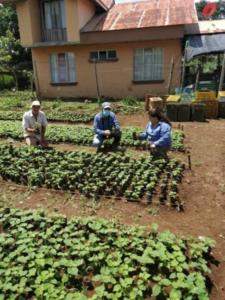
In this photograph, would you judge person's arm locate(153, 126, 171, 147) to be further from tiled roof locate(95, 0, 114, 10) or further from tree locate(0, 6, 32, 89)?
tree locate(0, 6, 32, 89)

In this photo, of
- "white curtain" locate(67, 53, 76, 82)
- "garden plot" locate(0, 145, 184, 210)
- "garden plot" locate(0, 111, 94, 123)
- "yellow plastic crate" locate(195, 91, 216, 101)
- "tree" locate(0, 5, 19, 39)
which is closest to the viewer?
"garden plot" locate(0, 145, 184, 210)

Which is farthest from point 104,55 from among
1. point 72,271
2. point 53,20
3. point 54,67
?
point 72,271

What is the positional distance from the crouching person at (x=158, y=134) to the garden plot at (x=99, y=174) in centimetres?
31

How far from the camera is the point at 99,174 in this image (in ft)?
20.2

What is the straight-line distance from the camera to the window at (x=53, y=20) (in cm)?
1686

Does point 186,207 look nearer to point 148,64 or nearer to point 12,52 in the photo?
point 148,64

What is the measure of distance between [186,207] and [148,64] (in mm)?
11930

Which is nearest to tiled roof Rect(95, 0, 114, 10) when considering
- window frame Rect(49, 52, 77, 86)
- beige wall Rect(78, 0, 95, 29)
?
beige wall Rect(78, 0, 95, 29)

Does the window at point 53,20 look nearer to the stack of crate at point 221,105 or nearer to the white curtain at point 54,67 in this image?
the white curtain at point 54,67

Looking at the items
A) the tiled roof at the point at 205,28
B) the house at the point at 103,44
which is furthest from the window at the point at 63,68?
the tiled roof at the point at 205,28

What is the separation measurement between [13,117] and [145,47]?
7.13 meters

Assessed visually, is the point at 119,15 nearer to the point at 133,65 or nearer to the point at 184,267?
the point at 133,65

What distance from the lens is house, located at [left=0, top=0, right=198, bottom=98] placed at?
50.7ft

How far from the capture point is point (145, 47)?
15.8 m
